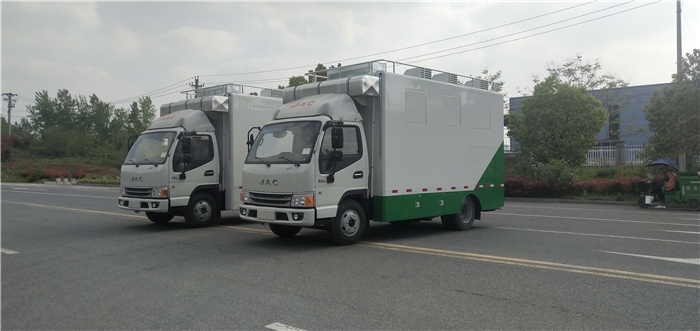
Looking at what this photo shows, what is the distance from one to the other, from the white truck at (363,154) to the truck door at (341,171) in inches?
0.7

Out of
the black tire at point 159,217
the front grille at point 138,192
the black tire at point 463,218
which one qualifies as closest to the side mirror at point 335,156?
the black tire at point 463,218

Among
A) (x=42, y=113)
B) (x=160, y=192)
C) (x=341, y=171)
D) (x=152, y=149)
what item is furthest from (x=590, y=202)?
(x=42, y=113)

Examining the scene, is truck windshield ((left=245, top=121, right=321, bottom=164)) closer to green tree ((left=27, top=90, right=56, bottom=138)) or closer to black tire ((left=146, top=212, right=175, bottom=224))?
black tire ((left=146, top=212, right=175, bottom=224))

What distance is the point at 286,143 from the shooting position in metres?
9.65

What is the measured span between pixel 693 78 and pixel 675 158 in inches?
147

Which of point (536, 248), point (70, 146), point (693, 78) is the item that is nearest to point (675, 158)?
point (693, 78)

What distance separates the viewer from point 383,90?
32.7 ft

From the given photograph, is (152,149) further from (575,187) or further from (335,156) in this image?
(575,187)

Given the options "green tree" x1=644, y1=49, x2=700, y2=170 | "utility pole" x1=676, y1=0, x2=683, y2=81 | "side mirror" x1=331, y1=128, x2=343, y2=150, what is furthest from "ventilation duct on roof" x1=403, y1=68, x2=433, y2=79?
"utility pole" x1=676, y1=0, x2=683, y2=81

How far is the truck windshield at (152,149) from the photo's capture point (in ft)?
40.5

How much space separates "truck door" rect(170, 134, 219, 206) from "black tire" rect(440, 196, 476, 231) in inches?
235

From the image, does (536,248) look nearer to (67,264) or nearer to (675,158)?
(67,264)

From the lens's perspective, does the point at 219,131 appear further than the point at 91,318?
Yes

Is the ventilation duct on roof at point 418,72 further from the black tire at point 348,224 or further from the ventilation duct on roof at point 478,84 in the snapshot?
the black tire at point 348,224
